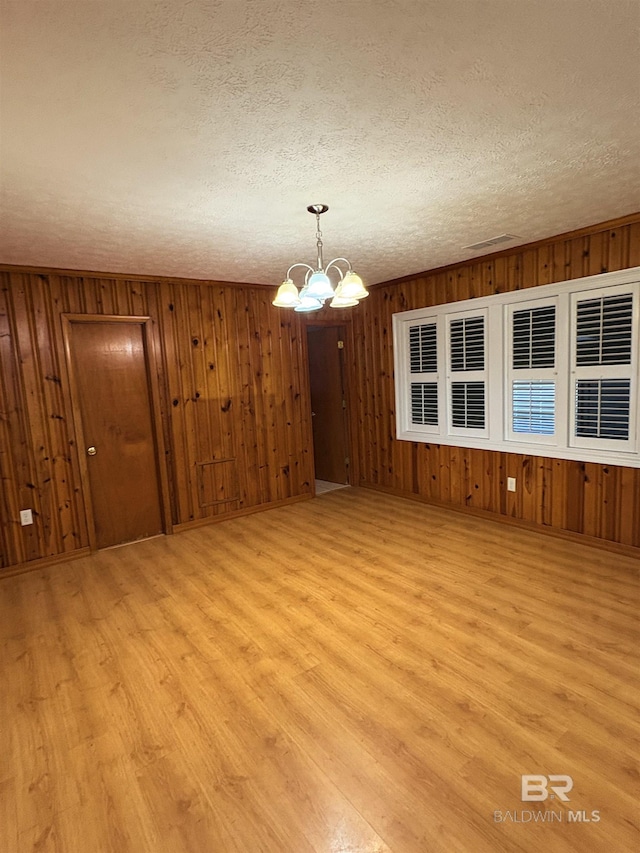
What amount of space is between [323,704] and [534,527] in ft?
9.16

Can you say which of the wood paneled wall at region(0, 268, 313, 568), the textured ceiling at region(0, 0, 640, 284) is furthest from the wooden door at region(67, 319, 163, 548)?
the textured ceiling at region(0, 0, 640, 284)

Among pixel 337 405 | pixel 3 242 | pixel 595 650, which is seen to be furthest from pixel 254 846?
pixel 337 405

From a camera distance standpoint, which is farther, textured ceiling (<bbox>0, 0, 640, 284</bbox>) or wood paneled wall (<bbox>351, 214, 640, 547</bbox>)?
wood paneled wall (<bbox>351, 214, 640, 547</bbox>)

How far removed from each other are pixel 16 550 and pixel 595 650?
423 cm

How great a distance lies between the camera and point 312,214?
9.18ft

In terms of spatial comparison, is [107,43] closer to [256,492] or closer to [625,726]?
[625,726]

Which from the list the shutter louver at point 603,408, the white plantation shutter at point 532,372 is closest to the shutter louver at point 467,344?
the white plantation shutter at point 532,372

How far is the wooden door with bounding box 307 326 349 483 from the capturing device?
6.02 meters

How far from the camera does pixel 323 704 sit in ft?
6.94

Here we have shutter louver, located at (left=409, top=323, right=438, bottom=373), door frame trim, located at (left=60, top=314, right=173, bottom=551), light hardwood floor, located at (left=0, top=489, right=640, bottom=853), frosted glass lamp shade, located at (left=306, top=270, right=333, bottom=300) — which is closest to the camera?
light hardwood floor, located at (left=0, top=489, right=640, bottom=853)

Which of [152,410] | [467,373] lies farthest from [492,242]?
[152,410]

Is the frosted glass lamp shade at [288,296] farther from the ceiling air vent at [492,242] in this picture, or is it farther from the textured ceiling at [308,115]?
the ceiling air vent at [492,242]

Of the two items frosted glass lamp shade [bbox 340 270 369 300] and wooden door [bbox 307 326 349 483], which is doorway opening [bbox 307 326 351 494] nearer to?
wooden door [bbox 307 326 349 483]

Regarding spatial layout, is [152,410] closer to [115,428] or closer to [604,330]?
[115,428]
